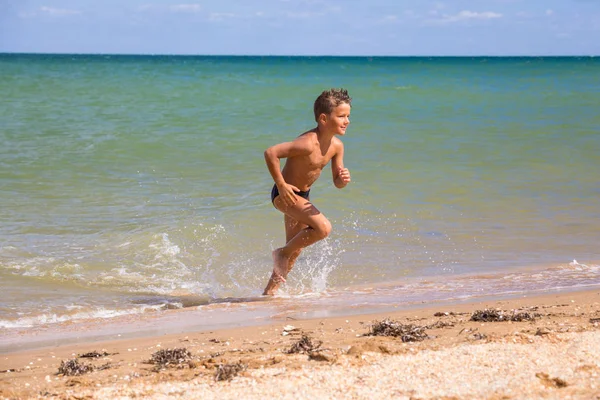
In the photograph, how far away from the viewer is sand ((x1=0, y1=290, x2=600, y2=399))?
11.4 ft

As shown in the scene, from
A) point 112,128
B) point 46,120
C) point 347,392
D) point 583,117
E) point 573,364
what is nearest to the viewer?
point 347,392

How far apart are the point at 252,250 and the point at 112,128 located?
1050 centimetres

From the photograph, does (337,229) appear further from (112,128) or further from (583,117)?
(583,117)

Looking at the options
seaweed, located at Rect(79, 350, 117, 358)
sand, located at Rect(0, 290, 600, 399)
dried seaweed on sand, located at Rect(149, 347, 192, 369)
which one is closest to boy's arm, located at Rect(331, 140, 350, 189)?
sand, located at Rect(0, 290, 600, 399)

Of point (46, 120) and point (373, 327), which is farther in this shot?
point (46, 120)

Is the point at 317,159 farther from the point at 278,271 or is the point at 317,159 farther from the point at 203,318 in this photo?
the point at 203,318

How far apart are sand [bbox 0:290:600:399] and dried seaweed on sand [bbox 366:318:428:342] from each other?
15 mm

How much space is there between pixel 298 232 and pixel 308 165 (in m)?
0.64

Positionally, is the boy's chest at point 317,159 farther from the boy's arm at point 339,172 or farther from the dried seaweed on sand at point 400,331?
the dried seaweed on sand at point 400,331

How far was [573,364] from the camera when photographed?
371cm

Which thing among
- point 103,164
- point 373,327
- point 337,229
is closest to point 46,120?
point 103,164

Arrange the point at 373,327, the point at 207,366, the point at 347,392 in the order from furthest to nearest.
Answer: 1. the point at 373,327
2. the point at 207,366
3. the point at 347,392

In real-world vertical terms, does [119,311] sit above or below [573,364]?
below

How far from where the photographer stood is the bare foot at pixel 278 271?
6176 mm
